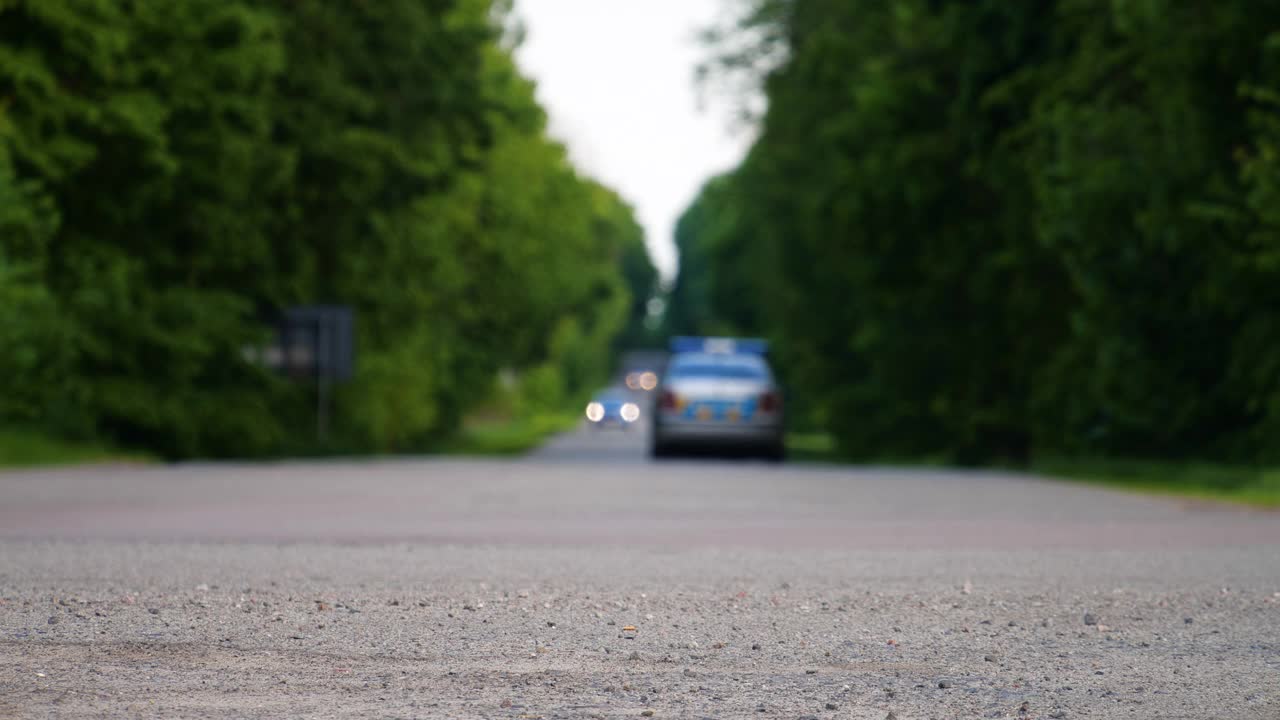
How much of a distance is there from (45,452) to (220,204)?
539 cm

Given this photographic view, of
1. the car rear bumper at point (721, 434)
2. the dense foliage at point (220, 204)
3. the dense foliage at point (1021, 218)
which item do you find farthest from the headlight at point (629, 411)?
the car rear bumper at point (721, 434)

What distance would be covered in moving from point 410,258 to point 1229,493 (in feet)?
69.3

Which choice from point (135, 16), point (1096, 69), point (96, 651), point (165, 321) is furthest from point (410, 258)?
point (96, 651)

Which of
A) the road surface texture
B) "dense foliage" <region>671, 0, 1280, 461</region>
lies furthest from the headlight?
the road surface texture

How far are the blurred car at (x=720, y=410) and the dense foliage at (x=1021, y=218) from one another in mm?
4360

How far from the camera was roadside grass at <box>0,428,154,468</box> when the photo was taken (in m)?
27.4

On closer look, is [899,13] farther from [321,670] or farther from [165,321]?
[321,670]

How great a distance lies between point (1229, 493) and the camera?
2127 centimetres

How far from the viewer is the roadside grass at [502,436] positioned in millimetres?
47281

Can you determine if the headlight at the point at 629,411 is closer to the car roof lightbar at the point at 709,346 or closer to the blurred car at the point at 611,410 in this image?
the blurred car at the point at 611,410

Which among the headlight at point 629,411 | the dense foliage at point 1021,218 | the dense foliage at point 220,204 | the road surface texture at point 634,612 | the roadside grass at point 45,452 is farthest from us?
the headlight at point 629,411

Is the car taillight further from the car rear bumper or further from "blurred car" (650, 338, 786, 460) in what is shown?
the car rear bumper

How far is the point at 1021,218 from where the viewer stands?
31.0 metres

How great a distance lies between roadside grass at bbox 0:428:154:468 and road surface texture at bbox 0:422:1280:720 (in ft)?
32.2
